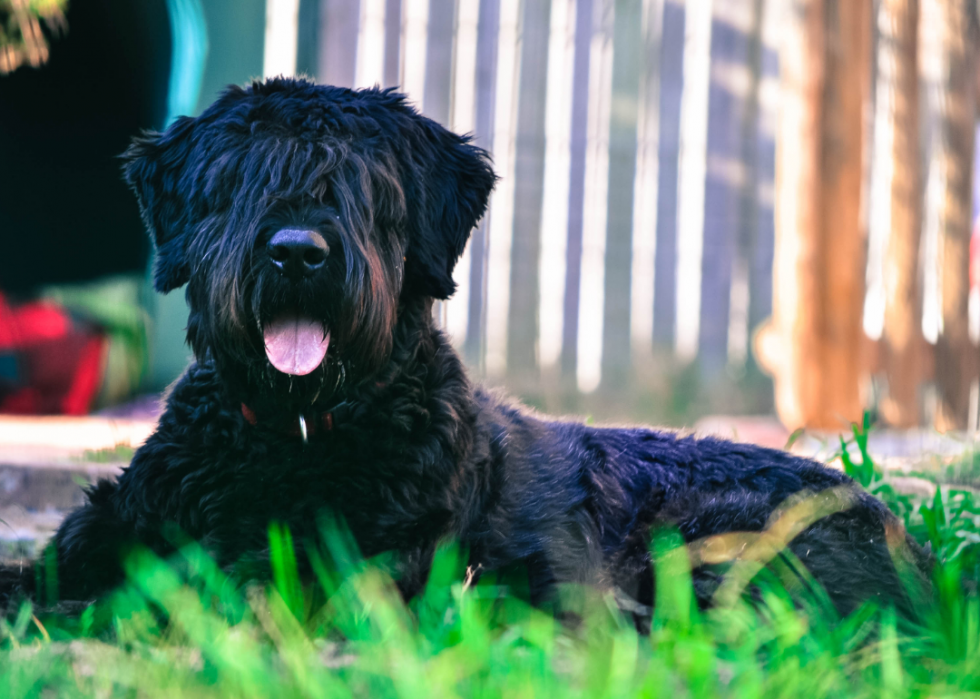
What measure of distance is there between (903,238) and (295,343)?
4.66 m

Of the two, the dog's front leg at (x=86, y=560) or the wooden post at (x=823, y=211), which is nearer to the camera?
the dog's front leg at (x=86, y=560)

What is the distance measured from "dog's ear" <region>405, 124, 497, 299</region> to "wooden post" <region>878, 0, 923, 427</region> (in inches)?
149

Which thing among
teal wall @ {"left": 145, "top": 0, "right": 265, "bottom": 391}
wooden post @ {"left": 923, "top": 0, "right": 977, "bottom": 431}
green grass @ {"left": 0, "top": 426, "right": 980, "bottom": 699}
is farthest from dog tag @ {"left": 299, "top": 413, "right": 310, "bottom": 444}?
wooden post @ {"left": 923, "top": 0, "right": 977, "bottom": 431}

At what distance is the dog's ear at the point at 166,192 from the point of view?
2.54 meters

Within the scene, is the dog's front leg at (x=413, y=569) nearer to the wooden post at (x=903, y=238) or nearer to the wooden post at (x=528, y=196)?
the wooden post at (x=528, y=196)

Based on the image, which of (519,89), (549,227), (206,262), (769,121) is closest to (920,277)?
(769,121)

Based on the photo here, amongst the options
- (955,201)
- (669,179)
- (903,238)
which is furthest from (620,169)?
(955,201)

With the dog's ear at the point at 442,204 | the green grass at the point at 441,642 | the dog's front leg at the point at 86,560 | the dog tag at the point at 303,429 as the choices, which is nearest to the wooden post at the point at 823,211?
the green grass at the point at 441,642

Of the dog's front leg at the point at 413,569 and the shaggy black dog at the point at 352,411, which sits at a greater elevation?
the shaggy black dog at the point at 352,411

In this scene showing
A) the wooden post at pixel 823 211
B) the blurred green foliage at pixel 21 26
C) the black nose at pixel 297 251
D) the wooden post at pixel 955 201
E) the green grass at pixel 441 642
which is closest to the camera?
the green grass at pixel 441 642

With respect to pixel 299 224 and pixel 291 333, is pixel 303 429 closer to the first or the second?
pixel 291 333

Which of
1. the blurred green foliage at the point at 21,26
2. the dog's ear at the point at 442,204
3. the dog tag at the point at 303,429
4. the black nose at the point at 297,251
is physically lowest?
the dog tag at the point at 303,429

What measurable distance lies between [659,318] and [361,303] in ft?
14.1

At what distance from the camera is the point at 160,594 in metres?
1.88
